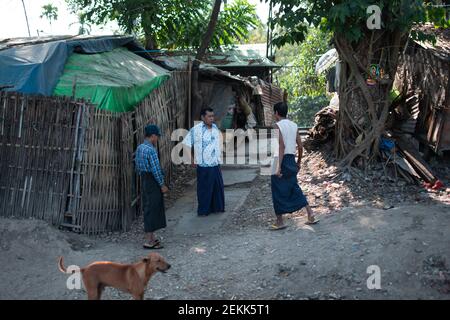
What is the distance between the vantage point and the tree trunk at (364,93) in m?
8.77

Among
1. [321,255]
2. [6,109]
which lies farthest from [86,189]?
[321,255]

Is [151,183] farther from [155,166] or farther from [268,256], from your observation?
[268,256]

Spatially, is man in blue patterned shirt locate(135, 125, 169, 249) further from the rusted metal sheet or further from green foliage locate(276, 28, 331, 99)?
green foliage locate(276, 28, 331, 99)

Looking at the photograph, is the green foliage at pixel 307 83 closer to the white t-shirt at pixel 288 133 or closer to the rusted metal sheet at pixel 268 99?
the rusted metal sheet at pixel 268 99

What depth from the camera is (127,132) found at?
24.5ft

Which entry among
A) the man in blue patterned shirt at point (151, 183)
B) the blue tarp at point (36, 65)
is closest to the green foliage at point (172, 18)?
the blue tarp at point (36, 65)

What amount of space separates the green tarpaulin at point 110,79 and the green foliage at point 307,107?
1511 centimetres

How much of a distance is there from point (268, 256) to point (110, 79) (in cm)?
363

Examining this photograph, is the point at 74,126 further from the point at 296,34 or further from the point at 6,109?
the point at 296,34

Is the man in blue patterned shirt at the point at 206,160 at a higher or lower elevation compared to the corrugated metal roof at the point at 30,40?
lower

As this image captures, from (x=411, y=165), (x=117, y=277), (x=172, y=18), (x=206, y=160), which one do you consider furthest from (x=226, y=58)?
(x=117, y=277)

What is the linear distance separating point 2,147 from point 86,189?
1290 millimetres

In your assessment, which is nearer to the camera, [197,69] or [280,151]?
[280,151]

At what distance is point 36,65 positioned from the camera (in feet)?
25.1
